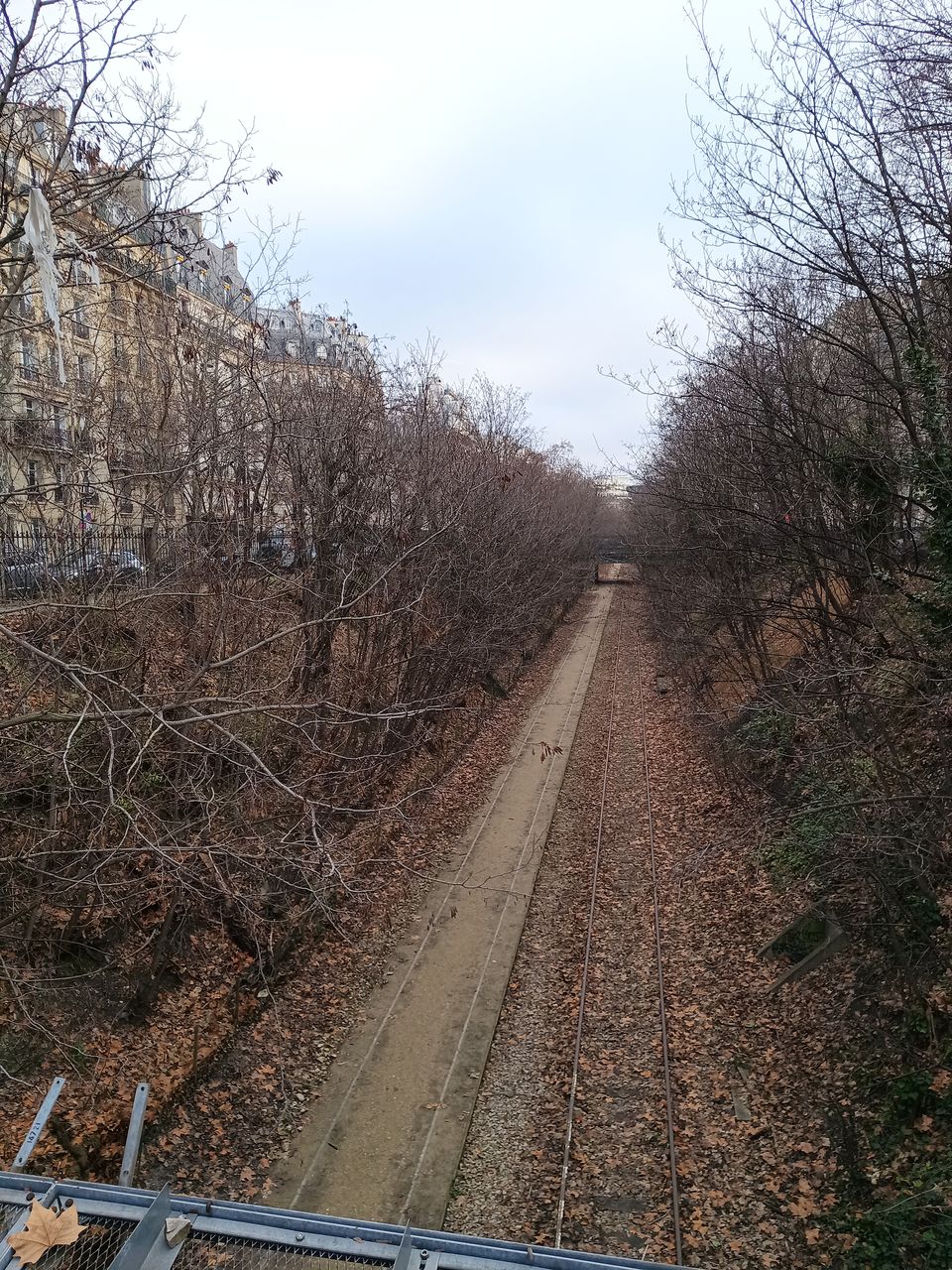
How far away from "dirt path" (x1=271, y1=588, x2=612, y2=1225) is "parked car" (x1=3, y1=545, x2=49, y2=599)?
620 cm

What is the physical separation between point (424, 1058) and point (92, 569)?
7.23 m

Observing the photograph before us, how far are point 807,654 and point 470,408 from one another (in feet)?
62.6

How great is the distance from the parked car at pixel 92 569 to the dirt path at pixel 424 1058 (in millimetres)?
5524

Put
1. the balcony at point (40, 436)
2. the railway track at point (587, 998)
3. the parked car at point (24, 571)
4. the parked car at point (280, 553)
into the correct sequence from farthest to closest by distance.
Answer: the parked car at point (280, 553) < the parked car at point (24, 571) < the balcony at point (40, 436) < the railway track at point (587, 998)

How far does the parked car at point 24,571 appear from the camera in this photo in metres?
9.42

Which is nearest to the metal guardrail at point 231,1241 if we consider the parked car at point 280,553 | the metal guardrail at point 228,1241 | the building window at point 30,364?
the metal guardrail at point 228,1241

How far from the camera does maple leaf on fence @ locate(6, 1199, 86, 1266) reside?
2549mm

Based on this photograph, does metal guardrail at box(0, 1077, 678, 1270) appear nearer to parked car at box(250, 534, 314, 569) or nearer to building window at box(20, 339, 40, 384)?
building window at box(20, 339, 40, 384)

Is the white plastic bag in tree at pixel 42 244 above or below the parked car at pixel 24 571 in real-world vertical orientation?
above

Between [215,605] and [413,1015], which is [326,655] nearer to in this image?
[215,605]

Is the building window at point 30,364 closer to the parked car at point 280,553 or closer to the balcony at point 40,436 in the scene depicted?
the balcony at point 40,436

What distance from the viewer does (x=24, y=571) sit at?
9828mm

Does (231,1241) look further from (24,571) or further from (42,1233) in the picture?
(24,571)

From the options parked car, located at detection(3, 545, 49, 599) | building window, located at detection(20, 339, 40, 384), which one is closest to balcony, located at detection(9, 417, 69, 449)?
building window, located at detection(20, 339, 40, 384)
